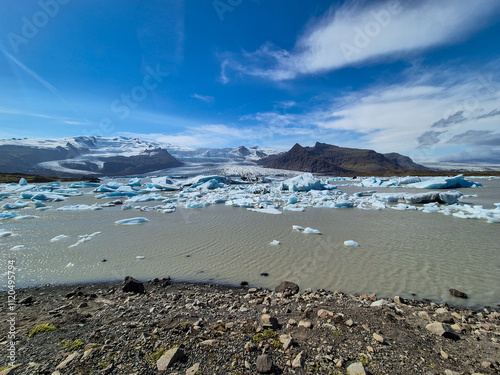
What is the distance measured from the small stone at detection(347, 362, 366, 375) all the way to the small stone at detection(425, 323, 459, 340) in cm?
128

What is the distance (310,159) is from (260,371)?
394ft

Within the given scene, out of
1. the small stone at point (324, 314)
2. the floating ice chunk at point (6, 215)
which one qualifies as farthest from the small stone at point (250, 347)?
the floating ice chunk at point (6, 215)

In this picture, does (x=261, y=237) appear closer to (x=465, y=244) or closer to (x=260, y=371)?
(x=260, y=371)

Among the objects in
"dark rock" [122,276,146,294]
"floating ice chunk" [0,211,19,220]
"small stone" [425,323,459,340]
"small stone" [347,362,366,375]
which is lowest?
"floating ice chunk" [0,211,19,220]

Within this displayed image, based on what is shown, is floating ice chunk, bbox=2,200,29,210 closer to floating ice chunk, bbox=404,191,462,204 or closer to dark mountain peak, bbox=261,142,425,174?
floating ice chunk, bbox=404,191,462,204

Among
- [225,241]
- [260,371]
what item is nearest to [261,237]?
[225,241]

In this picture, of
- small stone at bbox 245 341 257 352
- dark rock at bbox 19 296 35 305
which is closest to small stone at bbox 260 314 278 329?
small stone at bbox 245 341 257 352

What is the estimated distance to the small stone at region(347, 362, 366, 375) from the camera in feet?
6.06

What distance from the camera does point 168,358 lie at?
205 cm

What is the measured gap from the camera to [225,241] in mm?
7344

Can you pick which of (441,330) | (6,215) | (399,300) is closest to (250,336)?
(441,330)

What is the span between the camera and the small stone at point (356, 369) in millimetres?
1848

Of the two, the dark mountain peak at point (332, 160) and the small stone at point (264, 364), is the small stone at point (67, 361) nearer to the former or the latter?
the small stone at point (264, 364)

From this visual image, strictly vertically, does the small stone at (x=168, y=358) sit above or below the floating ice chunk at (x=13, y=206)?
above
